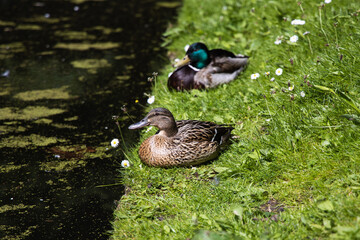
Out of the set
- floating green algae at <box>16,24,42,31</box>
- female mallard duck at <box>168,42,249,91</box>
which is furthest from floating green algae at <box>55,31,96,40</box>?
female mallard duck at <box>168,42,249,91</box>

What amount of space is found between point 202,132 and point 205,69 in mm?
1506

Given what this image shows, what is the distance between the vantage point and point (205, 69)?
218 inches

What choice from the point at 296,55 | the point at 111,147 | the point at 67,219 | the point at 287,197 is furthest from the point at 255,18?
the point at 67,219

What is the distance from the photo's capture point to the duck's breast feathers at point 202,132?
13.7ft

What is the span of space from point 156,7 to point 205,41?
9.11 ft

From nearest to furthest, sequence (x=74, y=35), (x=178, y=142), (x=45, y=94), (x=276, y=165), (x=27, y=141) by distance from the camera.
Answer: (x=276, y=165) < (x=178, y=142) < (x=27, y=141) < (x=45, y=94) < (x=74, y=35)

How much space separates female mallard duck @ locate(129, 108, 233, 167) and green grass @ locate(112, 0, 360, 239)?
11cm

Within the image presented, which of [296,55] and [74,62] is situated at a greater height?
[296,55]

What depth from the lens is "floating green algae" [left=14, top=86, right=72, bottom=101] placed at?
5852 millimetres

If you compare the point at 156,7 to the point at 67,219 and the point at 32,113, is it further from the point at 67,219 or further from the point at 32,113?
the point at 67,219

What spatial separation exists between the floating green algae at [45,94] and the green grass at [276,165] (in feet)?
4.50

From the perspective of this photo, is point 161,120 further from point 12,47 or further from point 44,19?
point 44,19

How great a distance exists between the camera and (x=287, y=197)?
11.6 feet

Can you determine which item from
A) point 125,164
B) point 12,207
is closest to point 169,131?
point 125,164
